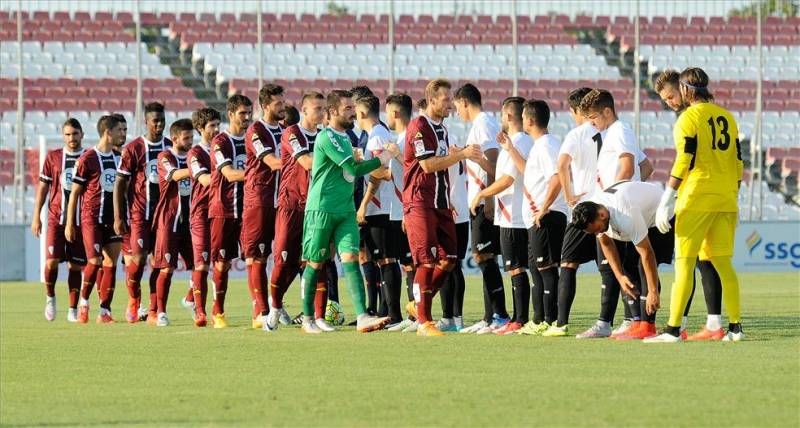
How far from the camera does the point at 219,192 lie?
1432 centimetres

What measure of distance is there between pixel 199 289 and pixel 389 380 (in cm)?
610

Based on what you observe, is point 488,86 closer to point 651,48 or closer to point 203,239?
point 651,48

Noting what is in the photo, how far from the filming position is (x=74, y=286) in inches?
653

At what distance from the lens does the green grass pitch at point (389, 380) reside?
732cm

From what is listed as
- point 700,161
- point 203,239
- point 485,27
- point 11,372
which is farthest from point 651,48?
point 11,372

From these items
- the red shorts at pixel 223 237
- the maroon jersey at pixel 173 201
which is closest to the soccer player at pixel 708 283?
the red shorts at pixel 223 237

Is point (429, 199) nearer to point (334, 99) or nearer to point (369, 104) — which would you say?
point (334, 99)

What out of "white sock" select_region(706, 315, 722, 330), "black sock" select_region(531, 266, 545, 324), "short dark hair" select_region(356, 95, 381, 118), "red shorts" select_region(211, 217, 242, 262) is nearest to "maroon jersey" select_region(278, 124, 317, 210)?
"short dark hair" select_region(356, 95, 381, 118)

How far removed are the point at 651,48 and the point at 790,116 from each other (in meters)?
4.59

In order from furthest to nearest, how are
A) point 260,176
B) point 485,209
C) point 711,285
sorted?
1. point 260,176
2. point 485,209
3. point 711,285

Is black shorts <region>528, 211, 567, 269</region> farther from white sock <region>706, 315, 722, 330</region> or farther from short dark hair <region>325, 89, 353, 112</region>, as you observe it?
short dark hair <region>325, 89, 353, 112</region>

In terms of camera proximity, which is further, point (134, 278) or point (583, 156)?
point (134, 278)

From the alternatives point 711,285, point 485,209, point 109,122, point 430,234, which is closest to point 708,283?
point 711,285

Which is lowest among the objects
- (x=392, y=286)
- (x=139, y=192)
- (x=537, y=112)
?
(x=392, y=286)
